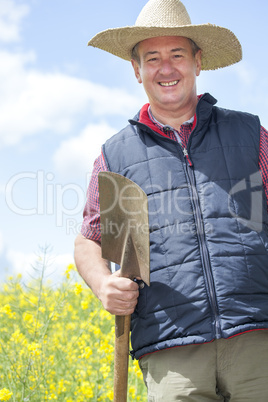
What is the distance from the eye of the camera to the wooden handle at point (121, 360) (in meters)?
2.13

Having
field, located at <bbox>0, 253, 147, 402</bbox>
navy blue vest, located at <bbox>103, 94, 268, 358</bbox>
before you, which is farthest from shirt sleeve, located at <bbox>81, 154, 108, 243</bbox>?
field, located at <bbox>0, 253, 147, 402</bbox>

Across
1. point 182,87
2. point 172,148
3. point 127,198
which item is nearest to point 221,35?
point 182,87

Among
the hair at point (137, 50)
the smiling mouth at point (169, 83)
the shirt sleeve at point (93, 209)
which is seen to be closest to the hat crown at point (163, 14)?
the hair at point (137, 50)

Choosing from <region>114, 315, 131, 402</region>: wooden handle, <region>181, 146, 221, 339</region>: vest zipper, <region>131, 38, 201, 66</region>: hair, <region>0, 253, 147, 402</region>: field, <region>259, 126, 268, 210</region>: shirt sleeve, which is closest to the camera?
<region>181, 146, 221, 339</region>: vest zipper

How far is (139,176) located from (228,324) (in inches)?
29.5

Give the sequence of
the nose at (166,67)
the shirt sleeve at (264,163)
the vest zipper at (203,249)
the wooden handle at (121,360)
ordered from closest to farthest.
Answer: the vest zipper at (203,249) < the wooden handle at (121,360) < the shirt sleeve at (264,163) < the nose at (166,67)

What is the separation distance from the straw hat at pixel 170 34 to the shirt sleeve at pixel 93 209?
647 millimetres

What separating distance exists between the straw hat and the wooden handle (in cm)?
139

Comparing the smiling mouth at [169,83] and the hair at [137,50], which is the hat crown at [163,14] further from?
the smiling mouth at [169,83]

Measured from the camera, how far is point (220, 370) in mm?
1979

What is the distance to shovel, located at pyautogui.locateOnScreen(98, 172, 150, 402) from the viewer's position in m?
1.98

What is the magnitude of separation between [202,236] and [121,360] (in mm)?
665

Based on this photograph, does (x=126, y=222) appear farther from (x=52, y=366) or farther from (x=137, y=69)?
(x=52, y=366)

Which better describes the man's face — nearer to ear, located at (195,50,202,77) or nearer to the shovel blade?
ear, located at (195,50,202,77)
